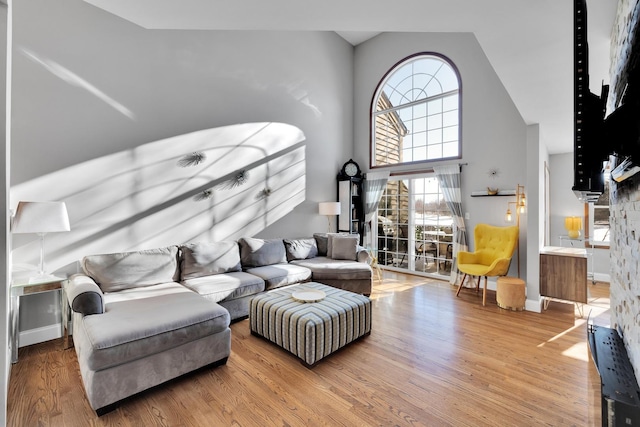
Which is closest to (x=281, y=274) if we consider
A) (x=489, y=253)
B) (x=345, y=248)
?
(x=345, y=248)

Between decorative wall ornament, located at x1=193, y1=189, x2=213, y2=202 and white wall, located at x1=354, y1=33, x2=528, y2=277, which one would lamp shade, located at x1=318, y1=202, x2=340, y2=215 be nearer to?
white wall, located at x1=354, y1=33, x2=528, y2=277

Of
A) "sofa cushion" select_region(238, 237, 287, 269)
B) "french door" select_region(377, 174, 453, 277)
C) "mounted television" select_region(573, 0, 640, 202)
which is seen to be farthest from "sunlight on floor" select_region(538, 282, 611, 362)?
"sofa cushion" select_region(238, 237, 287, 269)

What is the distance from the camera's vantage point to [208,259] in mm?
3518

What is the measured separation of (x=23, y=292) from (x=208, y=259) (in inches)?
62.5

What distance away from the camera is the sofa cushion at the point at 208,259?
339 cm

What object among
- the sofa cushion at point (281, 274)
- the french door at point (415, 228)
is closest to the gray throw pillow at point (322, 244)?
the sofa cushion at point (281, 274)

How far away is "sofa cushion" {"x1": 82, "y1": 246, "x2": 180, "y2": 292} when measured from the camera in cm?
278

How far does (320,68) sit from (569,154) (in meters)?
4.78

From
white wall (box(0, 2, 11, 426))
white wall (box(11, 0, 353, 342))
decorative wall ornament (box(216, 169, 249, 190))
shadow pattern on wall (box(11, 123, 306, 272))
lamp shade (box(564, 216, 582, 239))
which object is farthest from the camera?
lamp shade (box(564, 216, 582, 239))

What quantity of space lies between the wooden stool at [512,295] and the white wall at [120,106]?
3292mm

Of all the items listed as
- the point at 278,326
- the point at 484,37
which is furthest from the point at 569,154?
the point at 278,326

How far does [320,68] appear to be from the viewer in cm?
562

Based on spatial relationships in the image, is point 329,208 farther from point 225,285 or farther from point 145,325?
point 145,325

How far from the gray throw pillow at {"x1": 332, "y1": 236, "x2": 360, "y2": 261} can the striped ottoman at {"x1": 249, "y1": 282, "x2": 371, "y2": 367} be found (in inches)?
65.6
